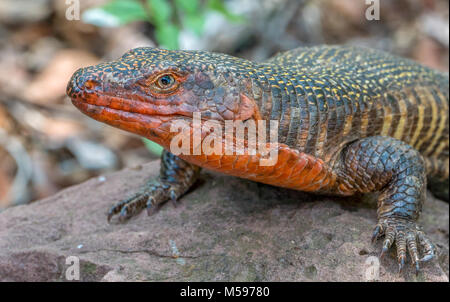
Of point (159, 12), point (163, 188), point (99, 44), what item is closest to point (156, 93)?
point (163, 188)

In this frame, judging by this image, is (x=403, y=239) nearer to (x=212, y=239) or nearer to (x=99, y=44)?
(x=212, y=239)

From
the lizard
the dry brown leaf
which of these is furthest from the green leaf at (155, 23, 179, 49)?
the dry brown leaf

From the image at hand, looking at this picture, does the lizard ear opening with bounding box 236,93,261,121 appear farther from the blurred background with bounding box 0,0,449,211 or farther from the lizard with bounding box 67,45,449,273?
the blurred background with bounding box 0,0,449,211

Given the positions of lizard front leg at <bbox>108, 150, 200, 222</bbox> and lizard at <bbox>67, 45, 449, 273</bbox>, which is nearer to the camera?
lizard at <bbox>67, 45, 449, 273</bbox>

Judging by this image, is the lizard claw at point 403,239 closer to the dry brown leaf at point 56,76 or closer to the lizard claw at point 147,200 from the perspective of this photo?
the lizard claw at point 147,200

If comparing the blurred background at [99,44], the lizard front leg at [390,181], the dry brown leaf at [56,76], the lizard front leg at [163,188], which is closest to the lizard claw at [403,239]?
the lizard front leg at [390,181]

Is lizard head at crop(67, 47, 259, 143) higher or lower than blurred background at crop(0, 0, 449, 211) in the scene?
higher
